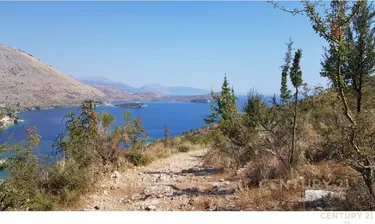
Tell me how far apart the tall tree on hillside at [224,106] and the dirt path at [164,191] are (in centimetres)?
231

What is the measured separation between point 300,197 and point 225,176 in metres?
4.06

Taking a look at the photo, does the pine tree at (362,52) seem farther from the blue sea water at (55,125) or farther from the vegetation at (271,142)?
the blue sea water at (55,125)

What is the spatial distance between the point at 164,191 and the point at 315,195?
12.0ft

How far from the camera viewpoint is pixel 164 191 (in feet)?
26.1

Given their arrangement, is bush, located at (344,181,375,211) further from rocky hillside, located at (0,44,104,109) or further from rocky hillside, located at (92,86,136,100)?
rocky hillside, located at (92,86,136,100)

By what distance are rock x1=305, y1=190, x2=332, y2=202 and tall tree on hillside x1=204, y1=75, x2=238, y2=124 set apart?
693cm

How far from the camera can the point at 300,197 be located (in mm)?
5664

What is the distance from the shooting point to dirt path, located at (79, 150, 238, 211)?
6.59 metres

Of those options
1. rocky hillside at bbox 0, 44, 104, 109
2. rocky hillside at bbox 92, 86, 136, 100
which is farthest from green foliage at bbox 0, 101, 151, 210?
rocky hillside at bbox 92, 86, 136, 100

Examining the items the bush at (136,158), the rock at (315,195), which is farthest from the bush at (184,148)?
the rock at (315,195)

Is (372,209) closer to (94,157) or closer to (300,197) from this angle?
(300,197)

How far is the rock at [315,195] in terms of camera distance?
537 cm

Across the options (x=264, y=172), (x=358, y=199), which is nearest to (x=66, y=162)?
(x=264, y=172)
